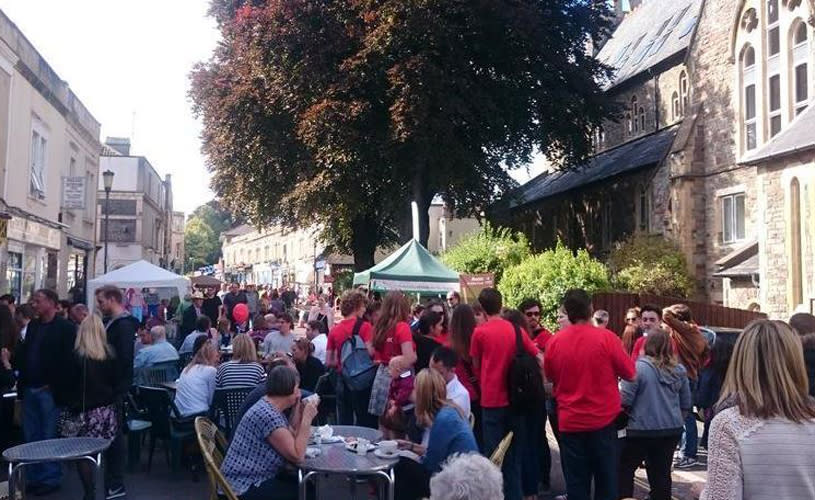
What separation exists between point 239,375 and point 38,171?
14.4m

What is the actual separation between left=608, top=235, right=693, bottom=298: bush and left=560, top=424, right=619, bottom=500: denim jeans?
60.2ft

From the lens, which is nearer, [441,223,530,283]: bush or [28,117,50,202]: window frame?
[28,117,50,202]: window frame

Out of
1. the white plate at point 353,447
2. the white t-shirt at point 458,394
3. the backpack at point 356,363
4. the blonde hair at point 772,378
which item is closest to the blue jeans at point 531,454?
the white t-shirt at point 458,394

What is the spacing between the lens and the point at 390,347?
7355 mm

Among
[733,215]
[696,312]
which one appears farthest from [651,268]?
[696,312]

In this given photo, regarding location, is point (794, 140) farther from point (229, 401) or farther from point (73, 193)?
point (73, 193)

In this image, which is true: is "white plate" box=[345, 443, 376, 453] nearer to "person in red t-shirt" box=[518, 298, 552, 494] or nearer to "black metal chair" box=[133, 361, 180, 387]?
"person in red t-shirt" box=[518, 298, 552, 494]

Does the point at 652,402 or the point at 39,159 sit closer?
the point at 652,402

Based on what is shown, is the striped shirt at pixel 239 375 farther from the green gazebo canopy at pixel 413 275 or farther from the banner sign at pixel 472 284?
the banner sign at pixel 472 284

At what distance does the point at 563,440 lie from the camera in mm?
6004

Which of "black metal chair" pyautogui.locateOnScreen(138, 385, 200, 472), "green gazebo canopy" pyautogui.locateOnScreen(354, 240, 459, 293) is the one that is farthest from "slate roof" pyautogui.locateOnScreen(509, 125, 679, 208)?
"black metal chair" pyautogui.locateOnScreen(138, 385, 200, 472)

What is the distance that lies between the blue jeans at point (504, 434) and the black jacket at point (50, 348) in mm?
3944

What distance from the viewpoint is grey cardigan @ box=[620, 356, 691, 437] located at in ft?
19.7

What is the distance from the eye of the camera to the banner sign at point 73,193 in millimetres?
21219
